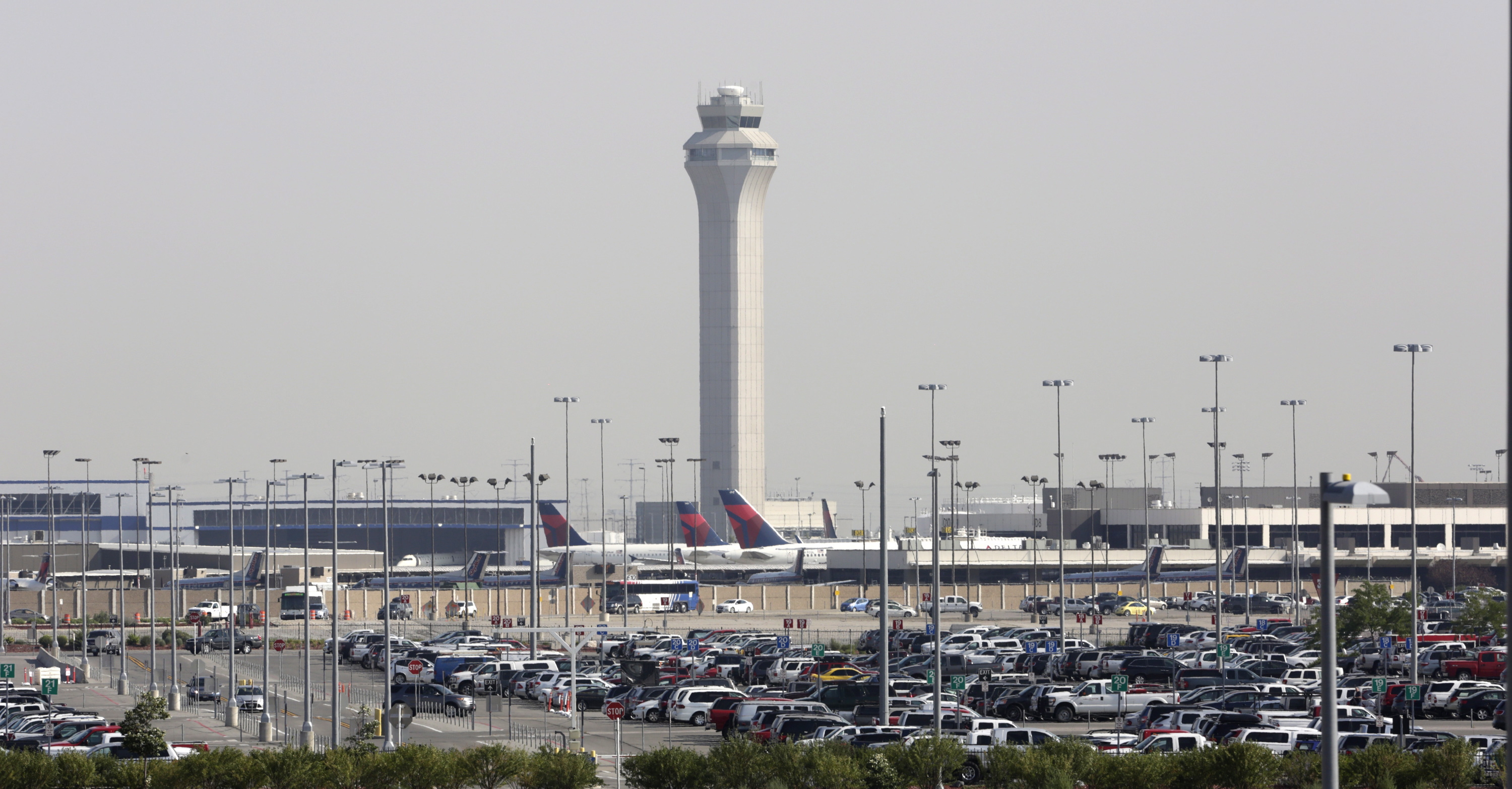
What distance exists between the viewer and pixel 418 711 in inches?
2584

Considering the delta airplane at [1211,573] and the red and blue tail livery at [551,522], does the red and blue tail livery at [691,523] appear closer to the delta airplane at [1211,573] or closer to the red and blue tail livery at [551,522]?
the red and blue tail livery at [551,522]

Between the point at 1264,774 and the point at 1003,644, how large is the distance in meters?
48.3

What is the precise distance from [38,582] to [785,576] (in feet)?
200

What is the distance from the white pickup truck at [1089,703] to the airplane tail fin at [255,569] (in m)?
94.4

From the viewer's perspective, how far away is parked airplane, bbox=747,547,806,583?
522 ft

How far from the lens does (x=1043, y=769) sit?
122ft

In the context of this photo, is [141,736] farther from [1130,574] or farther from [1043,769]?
[1130,574]

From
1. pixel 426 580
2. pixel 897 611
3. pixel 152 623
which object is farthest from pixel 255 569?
pixel 152 623

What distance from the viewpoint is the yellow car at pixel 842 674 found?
225ft

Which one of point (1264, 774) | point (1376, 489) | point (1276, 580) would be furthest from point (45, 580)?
point (1376, 489)

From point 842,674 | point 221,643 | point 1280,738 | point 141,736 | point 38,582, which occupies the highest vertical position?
point 141,736

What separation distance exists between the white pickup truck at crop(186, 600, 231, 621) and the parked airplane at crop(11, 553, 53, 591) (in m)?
16.4

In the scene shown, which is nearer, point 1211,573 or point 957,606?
point 957,606

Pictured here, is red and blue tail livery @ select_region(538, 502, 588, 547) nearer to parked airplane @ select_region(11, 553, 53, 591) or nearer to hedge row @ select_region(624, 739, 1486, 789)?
parked airplane @ select_region(11, 553, 53, 591)
